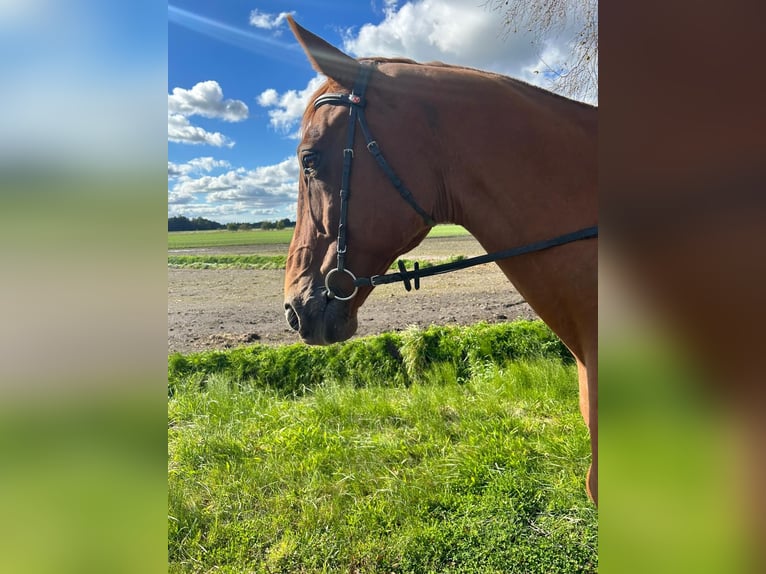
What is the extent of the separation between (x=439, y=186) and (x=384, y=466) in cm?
264

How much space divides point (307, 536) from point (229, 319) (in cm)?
845

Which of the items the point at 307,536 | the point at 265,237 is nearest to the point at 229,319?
the point at 307,536

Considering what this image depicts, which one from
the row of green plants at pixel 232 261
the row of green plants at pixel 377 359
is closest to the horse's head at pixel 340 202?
the row of green plants at pixel 377 359

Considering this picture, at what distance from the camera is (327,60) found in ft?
5.87

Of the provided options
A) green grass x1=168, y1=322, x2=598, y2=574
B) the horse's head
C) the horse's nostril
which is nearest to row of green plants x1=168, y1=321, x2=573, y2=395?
green grass x1=168, y1=322, x2=598, y2=574

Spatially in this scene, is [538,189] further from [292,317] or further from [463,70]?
[292,317]

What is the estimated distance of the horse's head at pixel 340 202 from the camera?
177 centimetres

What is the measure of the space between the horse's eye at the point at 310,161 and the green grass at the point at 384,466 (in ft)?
7.77

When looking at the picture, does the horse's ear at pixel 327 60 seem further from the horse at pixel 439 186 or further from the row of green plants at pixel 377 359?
the row of green plants at pixel 377 359
